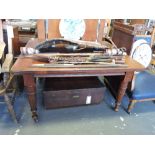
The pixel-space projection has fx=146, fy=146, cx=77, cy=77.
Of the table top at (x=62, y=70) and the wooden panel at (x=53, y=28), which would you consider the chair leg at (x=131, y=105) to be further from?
the wooden panel at (x=53, y=28)

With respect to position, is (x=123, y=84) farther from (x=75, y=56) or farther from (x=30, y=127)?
(x=30, y=127)

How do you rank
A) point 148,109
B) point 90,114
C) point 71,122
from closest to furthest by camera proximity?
1. point 71,122
2. point 90,114
3. point 148,109

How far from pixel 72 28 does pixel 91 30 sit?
287mm

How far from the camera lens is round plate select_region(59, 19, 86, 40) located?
1686 mm

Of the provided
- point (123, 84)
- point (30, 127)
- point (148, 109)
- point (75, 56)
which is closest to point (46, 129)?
point (30, 127)

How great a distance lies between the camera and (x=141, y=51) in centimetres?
→ 182

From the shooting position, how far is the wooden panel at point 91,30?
1811 millimetres

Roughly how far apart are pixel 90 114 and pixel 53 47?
851mm

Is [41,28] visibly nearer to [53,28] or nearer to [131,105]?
[53,28]

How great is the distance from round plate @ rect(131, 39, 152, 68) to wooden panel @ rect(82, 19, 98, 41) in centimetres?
53

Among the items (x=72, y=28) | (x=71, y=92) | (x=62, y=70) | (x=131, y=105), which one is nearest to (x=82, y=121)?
(x=71, y=92)

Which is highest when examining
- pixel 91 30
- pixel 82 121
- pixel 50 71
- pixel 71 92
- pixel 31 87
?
pixel 91 30

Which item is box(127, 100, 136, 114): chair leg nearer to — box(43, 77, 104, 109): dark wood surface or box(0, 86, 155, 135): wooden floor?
box(0, 86, 155, 135): wooden floor
